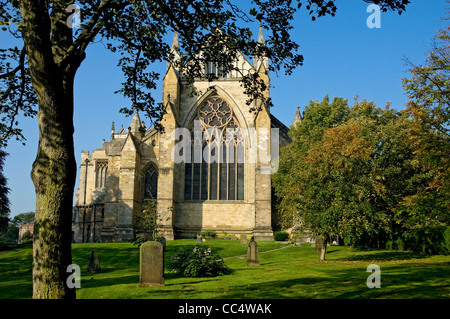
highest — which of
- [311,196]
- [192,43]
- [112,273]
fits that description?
[192,43]

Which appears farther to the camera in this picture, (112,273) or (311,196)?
(311,196)

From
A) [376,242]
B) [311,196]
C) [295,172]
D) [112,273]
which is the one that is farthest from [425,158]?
[376,242]

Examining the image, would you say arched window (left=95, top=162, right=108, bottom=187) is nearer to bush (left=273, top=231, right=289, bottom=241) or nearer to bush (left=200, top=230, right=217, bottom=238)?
bush (left=200, top=230, right=217, bottom=238)

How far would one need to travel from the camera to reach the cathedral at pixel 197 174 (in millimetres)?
33031

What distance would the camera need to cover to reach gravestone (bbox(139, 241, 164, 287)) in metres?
12.8

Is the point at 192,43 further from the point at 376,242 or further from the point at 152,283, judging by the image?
the point at 376,242

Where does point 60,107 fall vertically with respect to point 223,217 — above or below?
above

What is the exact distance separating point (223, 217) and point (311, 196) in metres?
14.3

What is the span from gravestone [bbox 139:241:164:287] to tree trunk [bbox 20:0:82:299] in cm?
523

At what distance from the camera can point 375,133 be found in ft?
95.2

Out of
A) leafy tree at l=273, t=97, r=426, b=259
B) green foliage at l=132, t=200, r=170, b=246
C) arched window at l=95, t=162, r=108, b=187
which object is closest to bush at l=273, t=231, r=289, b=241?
leafy tree at l=273, t=97, r=426, b=259
